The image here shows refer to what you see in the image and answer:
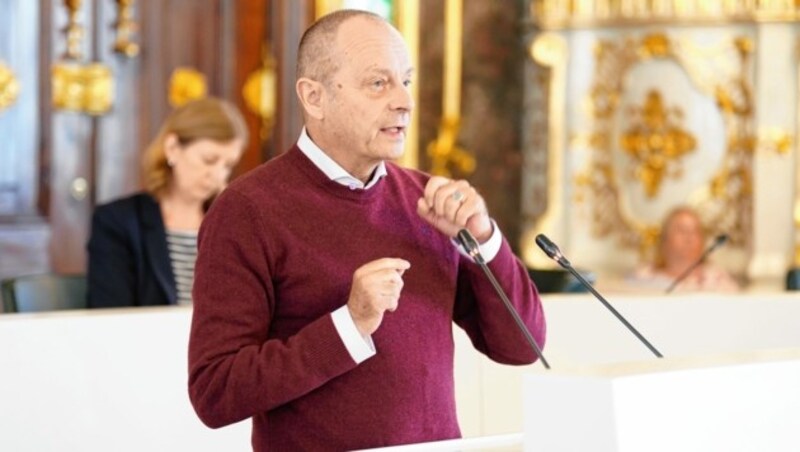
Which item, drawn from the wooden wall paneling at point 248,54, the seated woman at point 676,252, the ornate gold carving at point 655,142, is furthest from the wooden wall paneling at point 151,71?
the seated woman at point 676,252

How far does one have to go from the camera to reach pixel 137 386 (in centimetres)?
350

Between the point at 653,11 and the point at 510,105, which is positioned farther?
the point at 510,105

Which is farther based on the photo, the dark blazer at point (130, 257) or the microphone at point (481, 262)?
the dark blazer at point (130, 257)

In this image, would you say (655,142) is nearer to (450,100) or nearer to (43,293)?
(450,100)

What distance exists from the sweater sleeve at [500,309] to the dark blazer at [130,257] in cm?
183

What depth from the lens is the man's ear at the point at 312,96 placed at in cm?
252

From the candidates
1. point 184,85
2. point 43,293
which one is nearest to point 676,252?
point 184,85

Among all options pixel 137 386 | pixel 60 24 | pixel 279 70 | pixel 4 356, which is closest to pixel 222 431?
pixel 137 386

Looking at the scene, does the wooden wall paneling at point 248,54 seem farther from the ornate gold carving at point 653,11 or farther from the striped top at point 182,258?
the striped top at point 182,258

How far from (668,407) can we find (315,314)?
0.68 metres

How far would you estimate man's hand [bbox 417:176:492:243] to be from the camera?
8.07ft

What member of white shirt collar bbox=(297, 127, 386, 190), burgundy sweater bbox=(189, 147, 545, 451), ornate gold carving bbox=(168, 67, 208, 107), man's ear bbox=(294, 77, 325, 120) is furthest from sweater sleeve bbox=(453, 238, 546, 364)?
ornate gold carving bbox=(168, 67, 208, 107)

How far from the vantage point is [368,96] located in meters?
2.47

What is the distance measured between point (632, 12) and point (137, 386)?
195 inches
